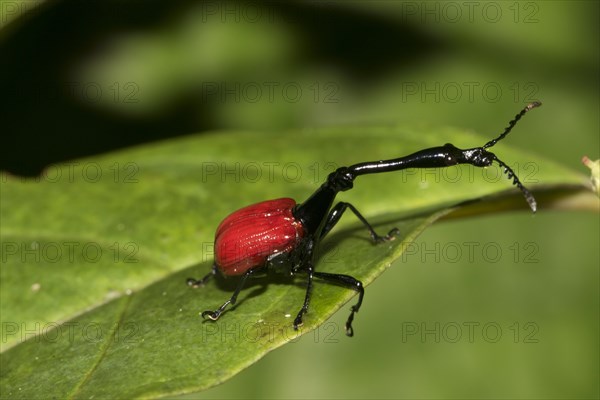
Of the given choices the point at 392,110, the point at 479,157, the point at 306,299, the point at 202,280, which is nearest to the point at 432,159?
the point at 479,157

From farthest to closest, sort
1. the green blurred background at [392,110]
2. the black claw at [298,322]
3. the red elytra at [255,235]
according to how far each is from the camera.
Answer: the green blurred background at [392,110], the red elytra at [255,235], the black claw at [298,322]

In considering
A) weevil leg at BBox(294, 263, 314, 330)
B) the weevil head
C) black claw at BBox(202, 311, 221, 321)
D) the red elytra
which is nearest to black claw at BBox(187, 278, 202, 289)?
the red elytra

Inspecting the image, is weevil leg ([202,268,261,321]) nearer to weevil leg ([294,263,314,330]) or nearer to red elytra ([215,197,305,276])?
red elytra ([215,197,305,276])

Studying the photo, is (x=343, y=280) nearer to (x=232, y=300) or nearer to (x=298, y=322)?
(x=298, y=322)

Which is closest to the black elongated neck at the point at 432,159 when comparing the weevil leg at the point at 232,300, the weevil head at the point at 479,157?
the weevil head at the point at 479,157

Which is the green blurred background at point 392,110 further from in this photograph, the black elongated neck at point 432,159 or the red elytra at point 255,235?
the black elongated neck at point 432,159

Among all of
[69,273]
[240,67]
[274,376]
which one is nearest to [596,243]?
[274,376]
